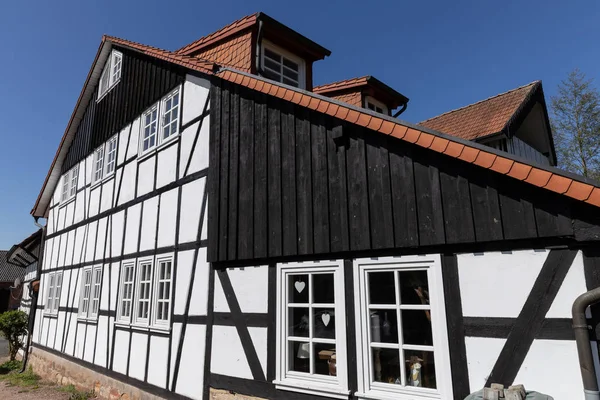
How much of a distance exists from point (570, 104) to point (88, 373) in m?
19.5

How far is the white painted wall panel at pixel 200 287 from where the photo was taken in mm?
6113

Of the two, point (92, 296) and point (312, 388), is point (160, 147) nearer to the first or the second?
point (92, 296)

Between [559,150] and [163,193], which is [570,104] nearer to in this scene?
[559,150]

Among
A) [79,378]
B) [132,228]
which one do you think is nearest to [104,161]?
[132,228]

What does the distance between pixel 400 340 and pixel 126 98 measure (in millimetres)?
9224

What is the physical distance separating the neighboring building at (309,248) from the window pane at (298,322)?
0.7 inches

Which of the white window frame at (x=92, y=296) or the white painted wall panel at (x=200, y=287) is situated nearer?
the white painted wall panel at (x=200, y=287)

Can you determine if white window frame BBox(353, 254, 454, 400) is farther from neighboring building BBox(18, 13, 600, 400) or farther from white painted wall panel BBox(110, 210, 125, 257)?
white painted wall panel BBox(110, 210, 125, 257)

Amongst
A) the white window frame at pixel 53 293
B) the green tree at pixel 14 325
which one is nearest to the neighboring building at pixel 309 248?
the white window frame at pixel 53 293

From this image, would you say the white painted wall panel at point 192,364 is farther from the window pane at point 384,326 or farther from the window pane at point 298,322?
the window pane at point 384,326

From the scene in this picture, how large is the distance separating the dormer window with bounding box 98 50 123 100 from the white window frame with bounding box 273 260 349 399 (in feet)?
28.7

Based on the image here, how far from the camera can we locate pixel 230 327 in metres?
5.53

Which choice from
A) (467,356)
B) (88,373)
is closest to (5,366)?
(88,373)

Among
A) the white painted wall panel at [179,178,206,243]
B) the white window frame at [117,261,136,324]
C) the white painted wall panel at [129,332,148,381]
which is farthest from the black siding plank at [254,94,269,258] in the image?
the white window frame at [117,261,136,324]
